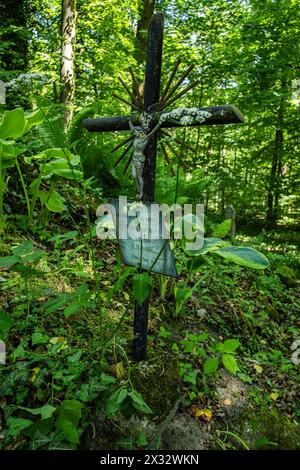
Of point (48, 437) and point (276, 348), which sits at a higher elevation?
point (48, 437)

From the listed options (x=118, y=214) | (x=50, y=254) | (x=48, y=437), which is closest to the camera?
(x=48, y=437)

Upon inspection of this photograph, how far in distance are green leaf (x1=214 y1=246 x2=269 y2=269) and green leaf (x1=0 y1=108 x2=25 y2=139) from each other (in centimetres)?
149

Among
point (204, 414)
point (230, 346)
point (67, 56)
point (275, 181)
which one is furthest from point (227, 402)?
point (275, 181)

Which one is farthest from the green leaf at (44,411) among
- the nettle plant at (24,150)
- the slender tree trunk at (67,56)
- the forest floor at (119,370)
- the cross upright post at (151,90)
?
the slender tree trunk at (67,56)

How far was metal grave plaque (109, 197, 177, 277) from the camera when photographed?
5.69ft

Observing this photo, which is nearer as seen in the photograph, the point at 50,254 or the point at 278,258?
the point at 50,254

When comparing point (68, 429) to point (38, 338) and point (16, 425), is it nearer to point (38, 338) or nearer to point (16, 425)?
point (16, 425)

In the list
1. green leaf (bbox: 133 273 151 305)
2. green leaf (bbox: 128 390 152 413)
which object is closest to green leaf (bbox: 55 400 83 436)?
green leaf (bbox: 128 390 152 413)

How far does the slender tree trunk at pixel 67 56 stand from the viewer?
242 inches

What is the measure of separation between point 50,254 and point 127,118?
134 centimetres

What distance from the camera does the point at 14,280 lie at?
209 cm

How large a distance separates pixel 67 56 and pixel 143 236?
5.71 metres
